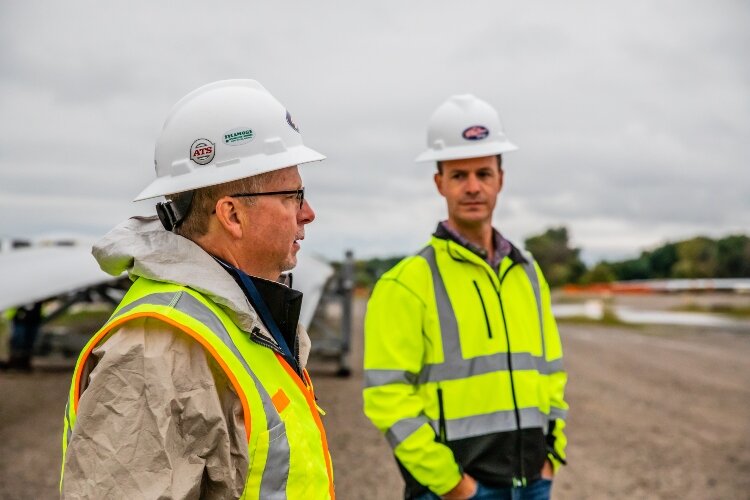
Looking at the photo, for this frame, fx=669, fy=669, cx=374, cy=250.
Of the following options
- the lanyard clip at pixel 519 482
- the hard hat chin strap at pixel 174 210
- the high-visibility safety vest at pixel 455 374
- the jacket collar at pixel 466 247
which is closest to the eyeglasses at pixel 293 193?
the hard hat chin strap at pixel 174 210

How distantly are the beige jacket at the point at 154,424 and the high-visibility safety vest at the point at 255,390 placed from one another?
3cm

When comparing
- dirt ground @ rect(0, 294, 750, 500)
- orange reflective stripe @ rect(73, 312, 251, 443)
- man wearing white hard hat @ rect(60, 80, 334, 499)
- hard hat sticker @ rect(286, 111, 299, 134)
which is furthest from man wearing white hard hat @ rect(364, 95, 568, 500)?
dirt ground @ rect(0, 294, 750, 500)

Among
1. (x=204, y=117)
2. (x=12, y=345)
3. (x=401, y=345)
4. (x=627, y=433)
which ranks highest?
(x=204, y=117)

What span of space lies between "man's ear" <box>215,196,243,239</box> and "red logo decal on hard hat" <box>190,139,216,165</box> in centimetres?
14

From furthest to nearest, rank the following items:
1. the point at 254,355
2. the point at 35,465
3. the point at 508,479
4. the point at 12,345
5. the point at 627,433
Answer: the point at 12,345 → the point at 627,433 → the point at 35,465 → the point at 508,479 → the point at 254,355

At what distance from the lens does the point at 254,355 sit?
59.9 inches

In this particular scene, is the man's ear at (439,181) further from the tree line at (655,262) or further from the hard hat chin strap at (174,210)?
the tree line at (655,262)

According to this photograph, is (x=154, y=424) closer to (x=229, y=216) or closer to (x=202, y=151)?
(x=229, y=216)

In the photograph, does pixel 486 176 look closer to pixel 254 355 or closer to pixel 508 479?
pixel 508 479

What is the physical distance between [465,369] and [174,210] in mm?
1478

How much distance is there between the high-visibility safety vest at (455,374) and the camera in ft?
8.74

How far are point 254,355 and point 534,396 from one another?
1.60m

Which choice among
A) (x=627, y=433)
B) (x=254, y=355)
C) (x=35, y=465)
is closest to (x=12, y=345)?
(x=35, y=465)

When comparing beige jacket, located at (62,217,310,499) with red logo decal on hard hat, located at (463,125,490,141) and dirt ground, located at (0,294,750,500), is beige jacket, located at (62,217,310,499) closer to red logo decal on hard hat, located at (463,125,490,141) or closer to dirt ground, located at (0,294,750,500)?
red logo decal on hard hat, located at (463,125,490,141)
